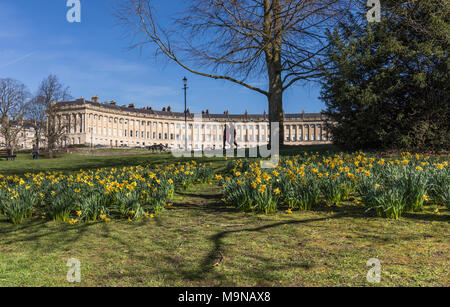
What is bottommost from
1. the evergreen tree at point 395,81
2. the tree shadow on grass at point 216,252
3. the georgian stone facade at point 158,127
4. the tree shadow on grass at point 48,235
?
the tree shadow on grass at point 48,235

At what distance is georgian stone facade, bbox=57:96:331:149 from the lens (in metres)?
94.3

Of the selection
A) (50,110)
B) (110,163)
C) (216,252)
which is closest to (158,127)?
(50,110)

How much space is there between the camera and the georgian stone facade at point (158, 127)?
309 feet

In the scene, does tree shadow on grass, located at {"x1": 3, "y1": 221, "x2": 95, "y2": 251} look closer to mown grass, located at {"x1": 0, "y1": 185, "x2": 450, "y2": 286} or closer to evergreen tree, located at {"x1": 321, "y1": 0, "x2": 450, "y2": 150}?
mown grass, located at {"x1": 0, "y1": 185, "x2": 450, "y2": 286}

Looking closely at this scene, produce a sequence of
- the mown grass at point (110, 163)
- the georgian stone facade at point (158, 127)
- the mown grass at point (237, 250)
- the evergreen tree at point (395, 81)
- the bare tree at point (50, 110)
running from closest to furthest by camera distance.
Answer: the mown grass at point (237, 250)
the evergreen tree at point (395, 81)
the mown grass at point (110, 163)
the bare tree at point (50, 110)
the georgian stone facade at point (158, 127)

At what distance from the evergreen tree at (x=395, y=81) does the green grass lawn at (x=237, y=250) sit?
8995 mm

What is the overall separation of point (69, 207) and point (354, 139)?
12210 millimetres

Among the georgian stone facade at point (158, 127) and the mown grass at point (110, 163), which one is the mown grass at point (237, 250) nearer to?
the mown grass at point (110, 163)

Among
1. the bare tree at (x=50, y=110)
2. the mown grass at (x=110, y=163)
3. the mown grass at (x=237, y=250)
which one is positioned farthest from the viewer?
the bare tree at (x=50, y=110)

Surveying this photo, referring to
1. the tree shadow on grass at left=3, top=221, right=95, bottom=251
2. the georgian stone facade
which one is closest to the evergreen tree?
the tree shadow on grass at left=3, top=221, right=95, bottom=251

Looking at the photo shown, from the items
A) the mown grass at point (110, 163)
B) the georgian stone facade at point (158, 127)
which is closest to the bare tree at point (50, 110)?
the mown grass at point (110, 163)

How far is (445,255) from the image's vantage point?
325 cm
